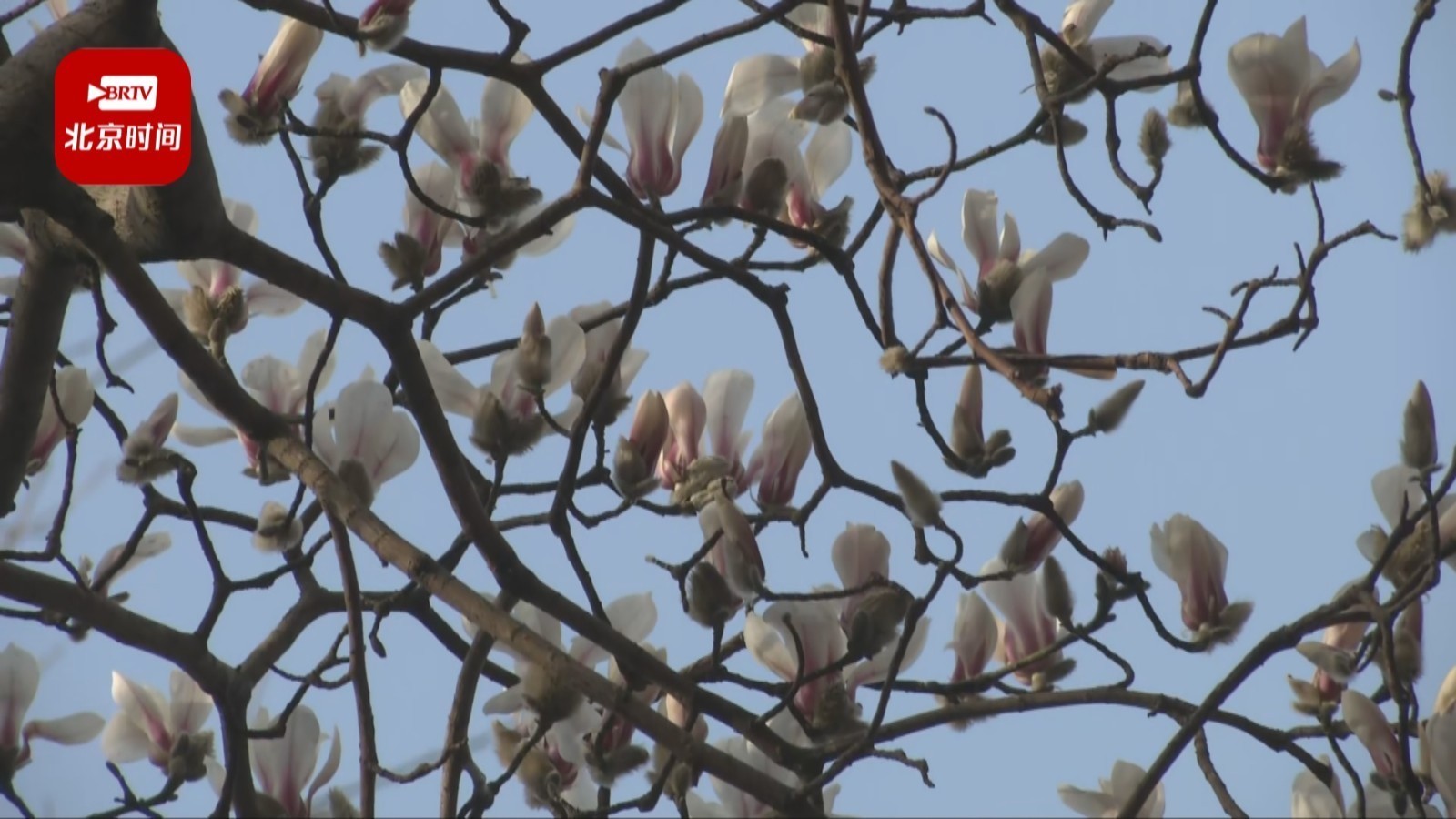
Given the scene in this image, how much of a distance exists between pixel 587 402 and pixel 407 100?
0.37 meters

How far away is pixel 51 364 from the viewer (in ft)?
3.63

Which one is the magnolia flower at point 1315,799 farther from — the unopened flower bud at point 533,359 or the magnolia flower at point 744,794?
the unopened flower bud at point 533,359

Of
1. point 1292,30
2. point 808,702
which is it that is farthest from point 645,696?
point 1292,30

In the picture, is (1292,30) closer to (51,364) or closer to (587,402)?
(587,402)

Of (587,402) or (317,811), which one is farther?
(317,811)

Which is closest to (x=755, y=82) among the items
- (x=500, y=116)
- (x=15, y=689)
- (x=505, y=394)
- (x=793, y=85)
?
(x=793, y=85)

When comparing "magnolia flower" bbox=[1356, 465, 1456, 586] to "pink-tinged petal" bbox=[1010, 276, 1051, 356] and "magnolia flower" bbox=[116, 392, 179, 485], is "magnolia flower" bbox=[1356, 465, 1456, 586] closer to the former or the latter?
"pink-tinged petal" bbox=[1010, 276, 1051, 356]

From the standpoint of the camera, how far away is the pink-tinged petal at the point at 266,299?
136 cm

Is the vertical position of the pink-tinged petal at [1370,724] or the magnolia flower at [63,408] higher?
the magnolia flower at [63,408]

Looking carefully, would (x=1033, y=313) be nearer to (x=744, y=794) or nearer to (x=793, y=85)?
(x=793, y=85)

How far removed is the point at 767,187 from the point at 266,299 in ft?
1.52

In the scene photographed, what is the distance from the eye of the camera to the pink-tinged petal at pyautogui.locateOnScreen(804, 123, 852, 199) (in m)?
1.32

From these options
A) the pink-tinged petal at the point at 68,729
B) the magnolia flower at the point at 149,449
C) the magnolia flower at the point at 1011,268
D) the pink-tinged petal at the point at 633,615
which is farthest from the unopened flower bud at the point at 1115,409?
the pink-tinged petal at the point at 68,729

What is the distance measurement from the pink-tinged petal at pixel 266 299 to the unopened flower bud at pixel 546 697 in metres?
0.48
